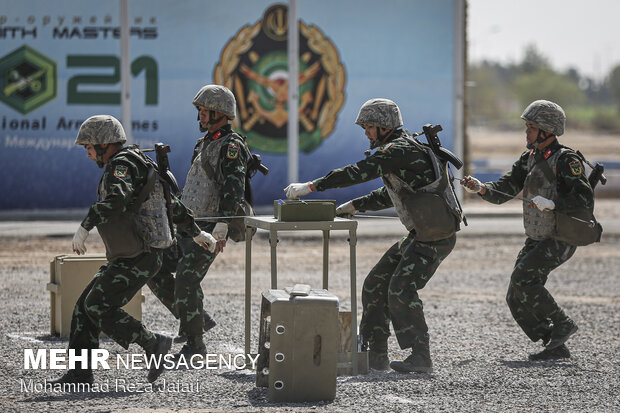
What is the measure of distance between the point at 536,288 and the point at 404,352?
3.88ft

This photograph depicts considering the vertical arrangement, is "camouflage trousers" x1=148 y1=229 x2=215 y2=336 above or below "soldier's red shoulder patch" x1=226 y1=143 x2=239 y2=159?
below

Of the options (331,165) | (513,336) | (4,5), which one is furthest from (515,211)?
(513,336)

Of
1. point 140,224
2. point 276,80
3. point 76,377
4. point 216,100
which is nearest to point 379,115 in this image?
point 216,100

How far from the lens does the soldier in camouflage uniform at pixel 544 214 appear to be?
28.3 ft

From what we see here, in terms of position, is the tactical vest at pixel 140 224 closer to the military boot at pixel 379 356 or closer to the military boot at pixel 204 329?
the military boot at pixel 204 329

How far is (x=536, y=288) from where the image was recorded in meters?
8.76

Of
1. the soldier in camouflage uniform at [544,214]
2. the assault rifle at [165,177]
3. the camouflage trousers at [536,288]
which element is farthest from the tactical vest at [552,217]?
the assault rifle at [165,177]

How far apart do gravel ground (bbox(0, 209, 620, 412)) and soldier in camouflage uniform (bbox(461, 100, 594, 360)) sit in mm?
295

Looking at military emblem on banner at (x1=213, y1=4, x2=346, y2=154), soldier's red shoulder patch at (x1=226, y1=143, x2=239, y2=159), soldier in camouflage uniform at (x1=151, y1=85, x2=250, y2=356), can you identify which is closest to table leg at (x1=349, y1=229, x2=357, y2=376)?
soldier in camouflage uniform at (x1=151, y1=85, x2=250, y2=356)

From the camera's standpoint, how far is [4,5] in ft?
65.9

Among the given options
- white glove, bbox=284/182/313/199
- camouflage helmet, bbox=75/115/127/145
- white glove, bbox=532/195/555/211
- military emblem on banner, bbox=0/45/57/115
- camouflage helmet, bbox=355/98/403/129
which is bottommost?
white glove, bbox=532/195/555/211

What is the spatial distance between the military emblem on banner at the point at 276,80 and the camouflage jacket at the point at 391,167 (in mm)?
13069

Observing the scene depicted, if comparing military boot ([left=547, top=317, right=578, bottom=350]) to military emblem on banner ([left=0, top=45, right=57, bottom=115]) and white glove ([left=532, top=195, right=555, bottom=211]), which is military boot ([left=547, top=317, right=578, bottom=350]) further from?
military emblem on banner ([left=0, top=45, right=57, bottom=115])

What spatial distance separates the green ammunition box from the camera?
7.53 metres
